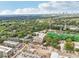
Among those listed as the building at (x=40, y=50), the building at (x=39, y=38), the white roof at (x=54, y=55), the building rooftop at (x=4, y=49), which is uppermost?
the building at (x=39, y=38)

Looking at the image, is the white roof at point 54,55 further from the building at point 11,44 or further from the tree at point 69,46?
the building at point 11,44

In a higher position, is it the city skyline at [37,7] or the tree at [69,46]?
the city skyline at [37,7]

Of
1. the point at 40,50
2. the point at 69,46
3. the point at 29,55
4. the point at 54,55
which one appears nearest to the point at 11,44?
the point at 29,55

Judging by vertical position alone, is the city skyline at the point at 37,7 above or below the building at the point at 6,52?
above

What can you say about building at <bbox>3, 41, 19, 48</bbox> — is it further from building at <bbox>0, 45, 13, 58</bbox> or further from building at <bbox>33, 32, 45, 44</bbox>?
building at <bbox>33, 32, 45, 44</bbox>

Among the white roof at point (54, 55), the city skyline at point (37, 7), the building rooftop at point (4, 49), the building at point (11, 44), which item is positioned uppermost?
the city skyline at point (37, 7)

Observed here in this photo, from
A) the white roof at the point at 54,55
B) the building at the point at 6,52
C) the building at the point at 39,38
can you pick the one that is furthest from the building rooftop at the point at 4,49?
the white roof at the point at 54,55

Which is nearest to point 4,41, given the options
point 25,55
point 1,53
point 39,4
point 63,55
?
point 1,53

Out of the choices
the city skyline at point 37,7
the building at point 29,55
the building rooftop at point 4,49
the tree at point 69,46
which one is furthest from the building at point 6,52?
the tree at point 69,46

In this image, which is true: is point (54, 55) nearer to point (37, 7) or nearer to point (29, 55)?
point (29, 55)

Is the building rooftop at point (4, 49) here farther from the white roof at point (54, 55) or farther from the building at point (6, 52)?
the white roof at point (54, 55)

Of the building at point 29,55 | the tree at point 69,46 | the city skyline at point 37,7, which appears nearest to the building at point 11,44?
the building at point 29,55

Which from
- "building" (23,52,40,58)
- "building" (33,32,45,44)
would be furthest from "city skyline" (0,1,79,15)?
"building" (23,52,40,58)
